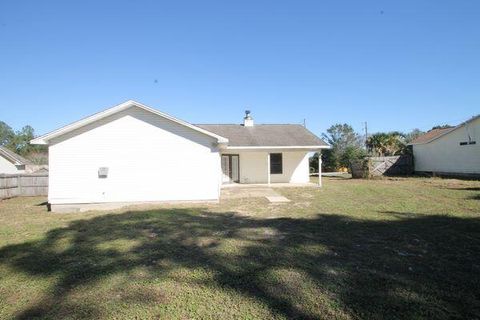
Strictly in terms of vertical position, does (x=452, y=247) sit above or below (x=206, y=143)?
below

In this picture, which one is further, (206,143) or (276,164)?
(276,164)

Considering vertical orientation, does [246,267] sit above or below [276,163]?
below

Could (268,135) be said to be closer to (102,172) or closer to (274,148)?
(274,148)

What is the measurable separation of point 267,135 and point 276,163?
6.61ft

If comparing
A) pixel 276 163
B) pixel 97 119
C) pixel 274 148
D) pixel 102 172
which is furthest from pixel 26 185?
pixel 276 163

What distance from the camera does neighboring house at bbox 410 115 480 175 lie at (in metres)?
22.9

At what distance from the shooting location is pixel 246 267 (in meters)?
5.48

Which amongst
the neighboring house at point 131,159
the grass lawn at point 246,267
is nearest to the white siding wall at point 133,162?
the neighboring house at point 131,159

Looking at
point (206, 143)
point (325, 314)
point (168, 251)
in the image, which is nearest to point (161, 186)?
point (206, 143)

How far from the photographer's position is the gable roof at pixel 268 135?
20734 millimetres

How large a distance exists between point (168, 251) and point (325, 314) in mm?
3616

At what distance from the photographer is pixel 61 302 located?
4.34m

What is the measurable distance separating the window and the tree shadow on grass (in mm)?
12758

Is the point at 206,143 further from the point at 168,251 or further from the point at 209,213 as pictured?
the point at 168,251
